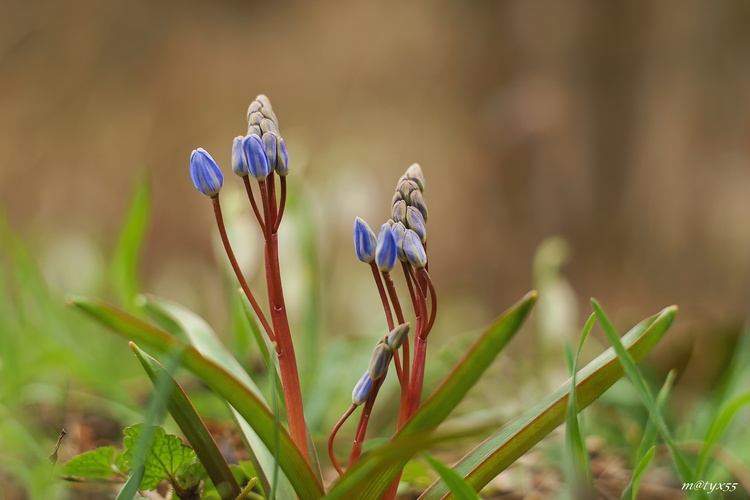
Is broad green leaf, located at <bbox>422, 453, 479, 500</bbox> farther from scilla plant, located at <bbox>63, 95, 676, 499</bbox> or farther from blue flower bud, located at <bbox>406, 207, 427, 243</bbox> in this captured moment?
blue flower bud, located at <bbox>406, 207, 427, 243</bbox>

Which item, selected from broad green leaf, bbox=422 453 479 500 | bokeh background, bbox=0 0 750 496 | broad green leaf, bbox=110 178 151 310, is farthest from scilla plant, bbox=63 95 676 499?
bokeh background, bbox=0 0 750 496

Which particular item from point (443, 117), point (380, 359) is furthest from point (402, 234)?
point (443, 117)

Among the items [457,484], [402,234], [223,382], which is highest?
[402,234]

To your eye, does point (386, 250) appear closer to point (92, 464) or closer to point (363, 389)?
point (363, 389)

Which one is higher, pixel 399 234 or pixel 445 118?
pixel 445 118

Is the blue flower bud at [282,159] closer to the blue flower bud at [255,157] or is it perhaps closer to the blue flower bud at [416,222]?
the blue flower bud at [255,157]

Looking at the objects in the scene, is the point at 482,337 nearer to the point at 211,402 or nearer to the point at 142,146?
the point at 211,402

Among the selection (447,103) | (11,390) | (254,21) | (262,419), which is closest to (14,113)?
(254,21)
